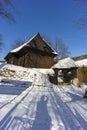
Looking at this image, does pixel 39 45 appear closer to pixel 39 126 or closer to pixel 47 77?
pixel 47 77

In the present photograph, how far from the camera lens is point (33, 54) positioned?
116ft

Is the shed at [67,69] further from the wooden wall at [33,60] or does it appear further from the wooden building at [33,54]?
the wooden building at [33,54]

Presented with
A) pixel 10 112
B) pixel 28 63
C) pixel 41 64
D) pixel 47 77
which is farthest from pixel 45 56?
pixel 10 112

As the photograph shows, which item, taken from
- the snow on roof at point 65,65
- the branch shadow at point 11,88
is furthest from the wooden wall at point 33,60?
the branch shadow at point 11,88

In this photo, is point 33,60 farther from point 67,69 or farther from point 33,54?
point 67,69

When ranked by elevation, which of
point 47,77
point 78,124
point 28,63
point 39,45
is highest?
point 39,45

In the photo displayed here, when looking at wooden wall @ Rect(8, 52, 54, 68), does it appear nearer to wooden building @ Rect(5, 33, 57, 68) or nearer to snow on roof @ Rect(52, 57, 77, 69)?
wooden building @ Rect(5, 33, 57, 68)

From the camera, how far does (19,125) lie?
5246 mm

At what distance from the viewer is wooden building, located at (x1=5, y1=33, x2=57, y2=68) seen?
113ft

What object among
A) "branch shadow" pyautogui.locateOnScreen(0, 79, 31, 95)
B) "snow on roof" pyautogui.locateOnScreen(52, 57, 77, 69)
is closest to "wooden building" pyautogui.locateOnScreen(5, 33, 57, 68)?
"snow on roof" pyautogui.locateOnScreen(52, 57, 77, 69)

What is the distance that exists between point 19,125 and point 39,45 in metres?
31.8

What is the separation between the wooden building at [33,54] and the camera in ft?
113

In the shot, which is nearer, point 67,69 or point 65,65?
point 67,69

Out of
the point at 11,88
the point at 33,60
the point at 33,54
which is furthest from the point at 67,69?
the point at 11,88
